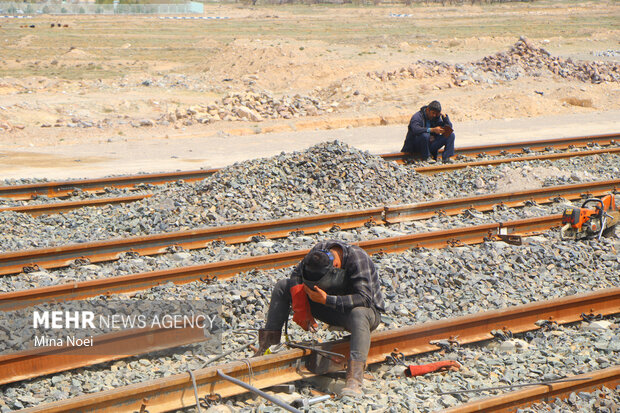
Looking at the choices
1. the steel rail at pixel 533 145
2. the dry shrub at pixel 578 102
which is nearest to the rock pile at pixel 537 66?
the dry shrub at pixel 578 102

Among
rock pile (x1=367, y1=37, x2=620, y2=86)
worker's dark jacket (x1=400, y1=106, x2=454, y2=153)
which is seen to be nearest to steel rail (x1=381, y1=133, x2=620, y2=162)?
worker's dark jacket (x1=400, y1=106, x2=454, y2=153)

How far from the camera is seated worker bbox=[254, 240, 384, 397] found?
6055 millimetres

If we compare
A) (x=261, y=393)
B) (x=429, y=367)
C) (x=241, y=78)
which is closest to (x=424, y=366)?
(x=429, y=367)

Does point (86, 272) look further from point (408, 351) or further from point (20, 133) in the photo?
point (20, 133)

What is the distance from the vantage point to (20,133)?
22.5 meters

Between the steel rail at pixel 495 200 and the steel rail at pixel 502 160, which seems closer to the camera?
the steel rail at pixel 495 200

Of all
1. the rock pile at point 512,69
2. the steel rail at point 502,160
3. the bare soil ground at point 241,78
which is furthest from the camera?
the rock pile at point 512,69

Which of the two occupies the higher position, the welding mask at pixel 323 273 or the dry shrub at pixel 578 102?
the welding mask at pixel 323 273

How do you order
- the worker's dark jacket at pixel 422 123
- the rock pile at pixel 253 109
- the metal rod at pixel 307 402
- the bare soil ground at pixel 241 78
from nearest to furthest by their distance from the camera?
the metal rod at pixel 307 402, the worker's dark jacket at pixel 422 123, the bare soil ground at pixel 241 78, the rock pile at pixel 253 109

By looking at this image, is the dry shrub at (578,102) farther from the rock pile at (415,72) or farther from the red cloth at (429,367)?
the red cloth at (429,367)

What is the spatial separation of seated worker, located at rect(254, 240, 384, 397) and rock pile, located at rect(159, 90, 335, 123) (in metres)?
18.1

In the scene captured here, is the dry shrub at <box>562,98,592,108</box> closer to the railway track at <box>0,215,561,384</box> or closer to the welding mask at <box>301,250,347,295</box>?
the railway track at <box>0,215,561,384</box>

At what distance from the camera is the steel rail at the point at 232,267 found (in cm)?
786

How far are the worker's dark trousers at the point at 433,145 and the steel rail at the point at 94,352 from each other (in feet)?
30.4
